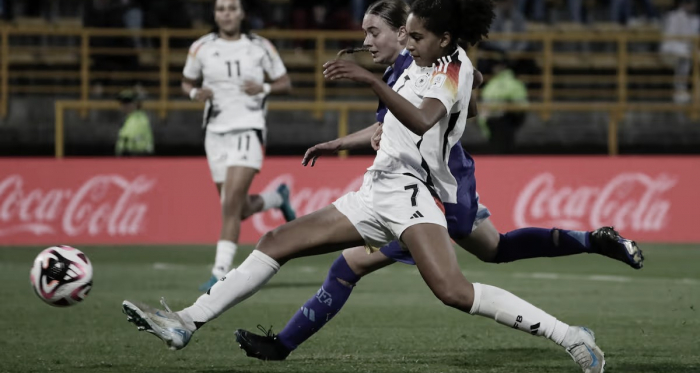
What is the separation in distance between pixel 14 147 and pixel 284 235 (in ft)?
45.3

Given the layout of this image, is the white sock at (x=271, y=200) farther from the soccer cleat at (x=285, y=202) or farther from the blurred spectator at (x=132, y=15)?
the blurred spectator at (x=132, y=15)

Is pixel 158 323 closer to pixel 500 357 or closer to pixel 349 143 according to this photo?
pixel 349 143

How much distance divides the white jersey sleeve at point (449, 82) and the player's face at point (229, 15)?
18.5 ft

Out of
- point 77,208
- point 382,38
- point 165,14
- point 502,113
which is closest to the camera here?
point 382,38

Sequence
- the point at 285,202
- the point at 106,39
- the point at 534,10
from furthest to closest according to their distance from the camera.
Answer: the point at 534,10
the point at 106,39
the point at 285,202

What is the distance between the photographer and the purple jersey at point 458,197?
6.58 metres

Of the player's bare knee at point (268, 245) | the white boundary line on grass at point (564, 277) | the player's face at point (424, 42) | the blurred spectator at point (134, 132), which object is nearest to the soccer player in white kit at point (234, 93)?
the white boundary line on grass at point (564, 277)

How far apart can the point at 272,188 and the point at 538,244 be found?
385 inches

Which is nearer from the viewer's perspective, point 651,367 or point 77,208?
point 651,367

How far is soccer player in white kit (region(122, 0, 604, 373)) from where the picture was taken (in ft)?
19.7

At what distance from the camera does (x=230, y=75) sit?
38.9 feet

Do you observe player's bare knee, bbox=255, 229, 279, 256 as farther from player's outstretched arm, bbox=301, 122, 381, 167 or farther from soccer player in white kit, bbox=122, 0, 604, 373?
player's outstretched arm, bbox=301, 122, 381, 167

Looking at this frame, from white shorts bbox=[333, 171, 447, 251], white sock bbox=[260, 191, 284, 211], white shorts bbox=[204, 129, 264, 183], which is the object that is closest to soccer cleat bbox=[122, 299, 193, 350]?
white shorts bbox=[333, 171, 447, 251]

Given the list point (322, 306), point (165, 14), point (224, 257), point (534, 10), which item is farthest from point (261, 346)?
point (534, 10)
